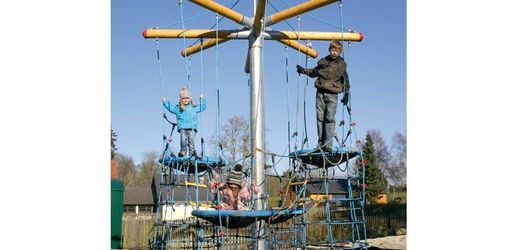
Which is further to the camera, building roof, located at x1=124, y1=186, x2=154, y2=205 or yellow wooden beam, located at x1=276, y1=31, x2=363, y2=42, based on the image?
building roof, located at x1=124, y1=186, x2=154, y2=205

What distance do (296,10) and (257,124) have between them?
0.78 metres

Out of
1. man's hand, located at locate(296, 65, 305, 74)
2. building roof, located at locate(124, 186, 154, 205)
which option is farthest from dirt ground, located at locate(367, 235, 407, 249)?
building roof, located at locate(124, 186, 154, 205)

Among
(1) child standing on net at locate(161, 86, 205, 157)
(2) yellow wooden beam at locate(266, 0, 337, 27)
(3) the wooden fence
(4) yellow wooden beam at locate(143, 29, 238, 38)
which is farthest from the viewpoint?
(3) the wooden fence

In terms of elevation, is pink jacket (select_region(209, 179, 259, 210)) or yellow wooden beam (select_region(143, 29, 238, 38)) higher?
yellow wooden beam (select_region(143, 29, 238, 38))

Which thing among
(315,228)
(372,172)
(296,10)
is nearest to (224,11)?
(296,10)

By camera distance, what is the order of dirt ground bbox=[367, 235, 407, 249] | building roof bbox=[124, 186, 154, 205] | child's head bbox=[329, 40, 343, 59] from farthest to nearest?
building roof bbox=[124, 186, 154, 205], dirt ground bbox=[367, 235, 407, 249], child's head bbox=[329, 40, 343, 59]

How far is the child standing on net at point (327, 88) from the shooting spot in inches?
145

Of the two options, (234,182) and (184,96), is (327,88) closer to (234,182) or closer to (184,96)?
(234,182)

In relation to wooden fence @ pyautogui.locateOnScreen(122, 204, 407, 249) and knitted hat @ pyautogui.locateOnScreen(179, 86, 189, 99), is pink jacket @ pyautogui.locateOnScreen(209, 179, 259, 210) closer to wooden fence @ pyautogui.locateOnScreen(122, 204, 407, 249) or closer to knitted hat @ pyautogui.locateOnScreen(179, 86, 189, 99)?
knitted hat @ pyautogui.locateOnScreen(179, 86, 189, 99)

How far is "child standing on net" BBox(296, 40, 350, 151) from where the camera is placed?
3676 millimetres

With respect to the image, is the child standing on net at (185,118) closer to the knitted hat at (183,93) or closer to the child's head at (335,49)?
the knitted hat at (183,93)

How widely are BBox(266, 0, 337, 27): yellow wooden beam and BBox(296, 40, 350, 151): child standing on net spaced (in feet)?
1.14
